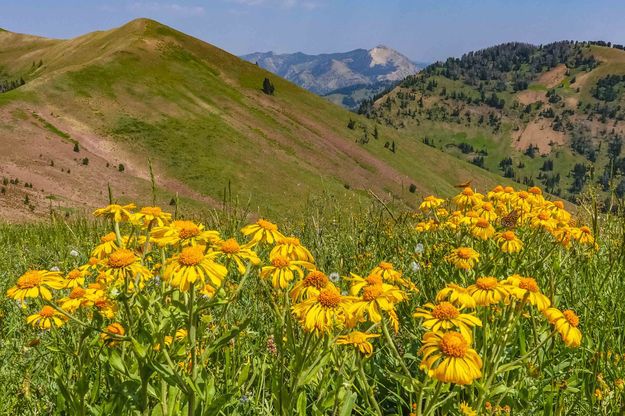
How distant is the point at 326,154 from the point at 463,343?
7726 centimetres

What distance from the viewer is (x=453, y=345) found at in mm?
2150

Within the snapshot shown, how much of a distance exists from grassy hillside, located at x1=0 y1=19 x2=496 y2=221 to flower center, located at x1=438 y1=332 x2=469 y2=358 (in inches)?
1311

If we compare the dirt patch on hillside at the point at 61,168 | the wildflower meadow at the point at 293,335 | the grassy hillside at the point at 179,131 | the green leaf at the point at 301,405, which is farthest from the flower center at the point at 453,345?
the dirt patch on hillside at the point at 61,168

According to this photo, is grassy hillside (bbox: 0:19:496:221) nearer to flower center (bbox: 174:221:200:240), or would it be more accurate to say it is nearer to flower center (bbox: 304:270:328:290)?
flower center (bbox: 174:221:200:240)

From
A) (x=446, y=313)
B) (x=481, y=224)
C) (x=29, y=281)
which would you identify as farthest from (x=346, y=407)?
(x=481, y=224)

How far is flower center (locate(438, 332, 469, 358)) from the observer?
214 centimetres

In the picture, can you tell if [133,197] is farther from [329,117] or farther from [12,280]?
[329,117]

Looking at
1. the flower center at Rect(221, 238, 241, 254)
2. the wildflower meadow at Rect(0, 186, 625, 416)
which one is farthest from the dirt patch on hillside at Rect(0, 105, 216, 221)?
the flower center at Rect(221, 238, 241, 254)

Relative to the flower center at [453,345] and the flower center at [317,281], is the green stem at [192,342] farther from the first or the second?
the flower center at [453,345]

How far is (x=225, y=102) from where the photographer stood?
78750 mm

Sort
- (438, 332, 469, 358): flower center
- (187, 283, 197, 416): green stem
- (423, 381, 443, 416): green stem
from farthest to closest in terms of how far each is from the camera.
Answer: (187, 283, 197, 416): green stem, (423, 381, 443, 416): green stem, (438, 332, 469, 358): flower center

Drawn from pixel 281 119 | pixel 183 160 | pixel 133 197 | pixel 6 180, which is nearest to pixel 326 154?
pixel 281 119

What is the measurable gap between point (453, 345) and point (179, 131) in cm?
6714

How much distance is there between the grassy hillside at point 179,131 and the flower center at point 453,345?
1311 inches
